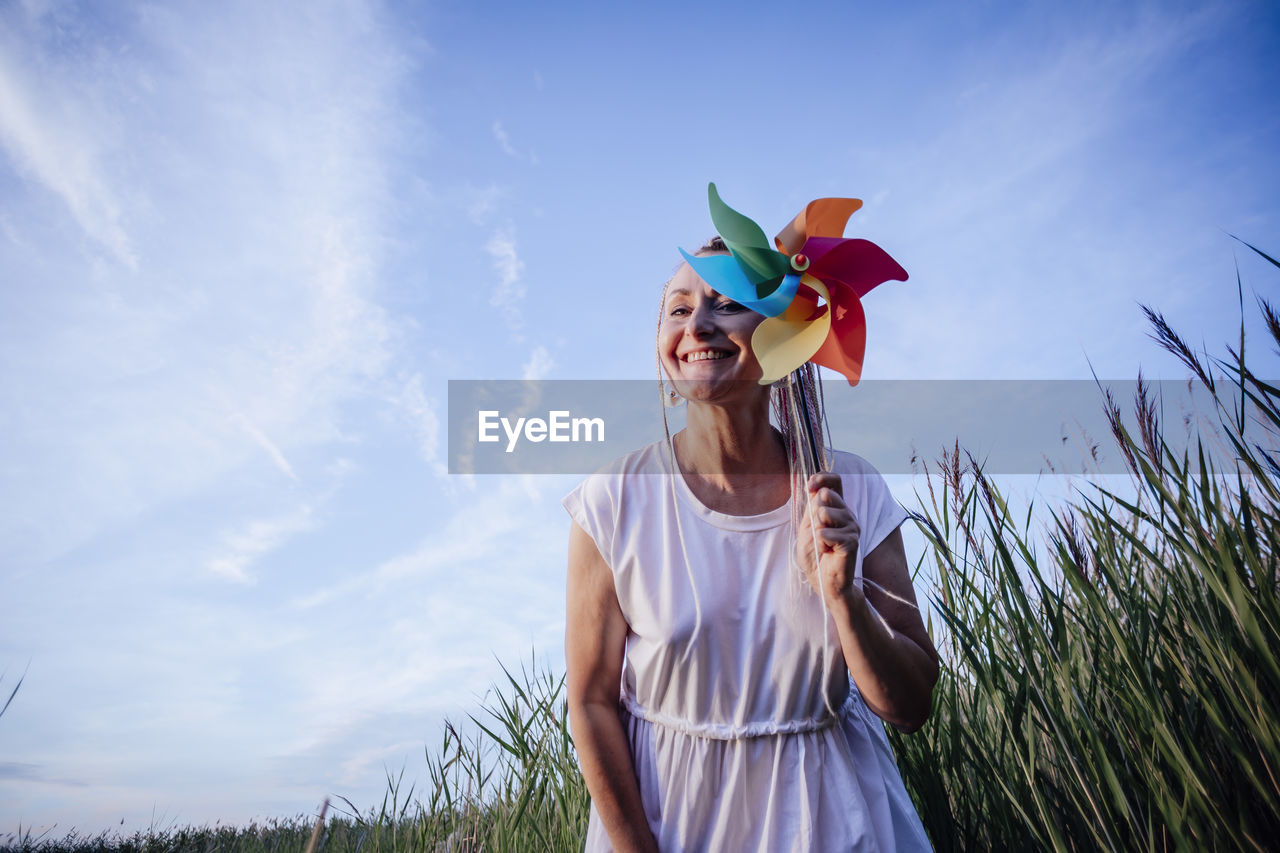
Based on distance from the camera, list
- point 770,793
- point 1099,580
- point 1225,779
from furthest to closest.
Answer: point 1099,580 → point 770,793 → point 1225,779

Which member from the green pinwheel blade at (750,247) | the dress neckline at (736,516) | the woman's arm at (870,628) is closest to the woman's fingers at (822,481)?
the woman's arm at (870,628)

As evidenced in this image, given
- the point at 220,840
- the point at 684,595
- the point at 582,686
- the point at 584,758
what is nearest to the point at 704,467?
the point at 684,595

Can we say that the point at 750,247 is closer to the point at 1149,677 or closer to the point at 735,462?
the point at 735,462

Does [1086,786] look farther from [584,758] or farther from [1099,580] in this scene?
[584,758]

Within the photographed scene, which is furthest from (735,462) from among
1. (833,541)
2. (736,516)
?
(833,541)

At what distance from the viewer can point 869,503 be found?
2.22 m

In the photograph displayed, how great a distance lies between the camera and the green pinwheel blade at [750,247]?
2.08 m

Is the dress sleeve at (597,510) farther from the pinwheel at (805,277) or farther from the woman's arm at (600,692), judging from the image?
the pinwheel at (805,277)

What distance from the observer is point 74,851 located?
6.42 meters

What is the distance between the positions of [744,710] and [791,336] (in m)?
0.94

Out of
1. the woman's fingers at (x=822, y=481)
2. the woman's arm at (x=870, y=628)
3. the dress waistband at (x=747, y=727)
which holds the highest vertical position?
the woman's fingers at (x=822, y=481)

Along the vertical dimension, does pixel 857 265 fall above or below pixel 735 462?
above

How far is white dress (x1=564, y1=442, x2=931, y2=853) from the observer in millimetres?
1913

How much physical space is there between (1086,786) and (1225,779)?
1.00 ft
